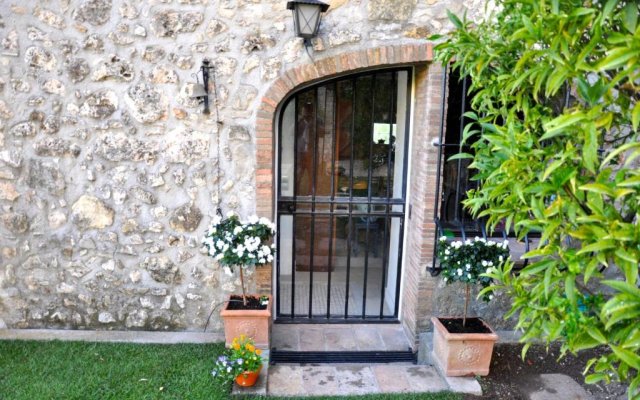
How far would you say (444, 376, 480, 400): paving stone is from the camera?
2.98 m

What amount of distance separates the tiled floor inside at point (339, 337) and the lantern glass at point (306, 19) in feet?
8.16

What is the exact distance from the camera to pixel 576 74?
1.30 m

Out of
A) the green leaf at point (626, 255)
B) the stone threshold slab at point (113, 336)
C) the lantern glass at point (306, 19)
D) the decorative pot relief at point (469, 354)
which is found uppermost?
the lantern glass at point (306, 19)

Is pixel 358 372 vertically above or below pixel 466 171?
below

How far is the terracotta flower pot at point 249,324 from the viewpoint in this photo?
10.4 ft

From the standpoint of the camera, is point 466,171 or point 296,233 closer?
point 466,171

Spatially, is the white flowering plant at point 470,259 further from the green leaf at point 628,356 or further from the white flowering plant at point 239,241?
the green leaf at point 628,356

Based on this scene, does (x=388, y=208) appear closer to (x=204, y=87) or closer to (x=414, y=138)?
(x=414, y=138)

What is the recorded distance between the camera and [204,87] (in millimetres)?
3227

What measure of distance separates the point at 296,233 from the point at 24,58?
2.55m

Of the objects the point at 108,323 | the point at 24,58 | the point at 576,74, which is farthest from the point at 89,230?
the point at 576,74

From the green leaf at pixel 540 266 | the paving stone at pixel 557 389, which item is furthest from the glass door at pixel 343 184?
the green leaf at pixel 540 266

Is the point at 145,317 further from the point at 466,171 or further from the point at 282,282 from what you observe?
the point at 466,171

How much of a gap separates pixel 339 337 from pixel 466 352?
43.8 inches
